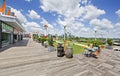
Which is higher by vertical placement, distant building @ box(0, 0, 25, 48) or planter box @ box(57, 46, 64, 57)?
distant building @ box(0, 0, 25, 48)

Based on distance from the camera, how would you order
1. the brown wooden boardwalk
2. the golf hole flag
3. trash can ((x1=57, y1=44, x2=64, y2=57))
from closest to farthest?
1. the brown wooden boardwalk
2. trash can ((x1=57, y1=44, x2=64, y2=57))
3. the golf hole flag

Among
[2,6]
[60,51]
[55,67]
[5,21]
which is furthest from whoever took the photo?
[2,6]

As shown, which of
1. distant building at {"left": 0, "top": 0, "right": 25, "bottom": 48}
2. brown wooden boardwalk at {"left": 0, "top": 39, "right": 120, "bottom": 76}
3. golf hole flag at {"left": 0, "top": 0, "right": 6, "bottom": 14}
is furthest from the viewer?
golf hole flag at {"left": 0, "top": 0, "right": 6, "bottom": 14}

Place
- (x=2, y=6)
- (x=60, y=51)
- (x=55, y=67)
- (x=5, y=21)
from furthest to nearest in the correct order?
1. (x=2, y=6)
2. (x=5, y=21)
3. (x=60, y=51)
4. (x=55, y=67)

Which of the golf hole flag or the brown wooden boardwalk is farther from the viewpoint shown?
the golf hole flag

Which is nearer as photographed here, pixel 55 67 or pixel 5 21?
pixel 55 67

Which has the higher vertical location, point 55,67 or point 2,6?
point 2,6

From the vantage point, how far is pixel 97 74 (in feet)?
18.3

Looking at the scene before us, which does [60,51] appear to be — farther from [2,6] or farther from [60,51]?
[2,6]

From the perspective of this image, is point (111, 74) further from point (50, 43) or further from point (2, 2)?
point (2, 2)

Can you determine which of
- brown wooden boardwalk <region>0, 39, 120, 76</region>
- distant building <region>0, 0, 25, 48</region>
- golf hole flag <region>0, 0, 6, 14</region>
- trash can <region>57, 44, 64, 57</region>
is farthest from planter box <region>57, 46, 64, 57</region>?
golf hole flag <region>0, 0, 6, 14</region>

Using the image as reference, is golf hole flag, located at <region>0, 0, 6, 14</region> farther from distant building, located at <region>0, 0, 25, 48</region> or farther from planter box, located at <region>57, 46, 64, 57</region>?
planter box, located at <region>57, 46, 64, 57</region>

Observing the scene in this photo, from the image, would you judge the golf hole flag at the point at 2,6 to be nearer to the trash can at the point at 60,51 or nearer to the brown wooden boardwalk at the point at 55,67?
the brown wooden boardwalk at the point at 55,67

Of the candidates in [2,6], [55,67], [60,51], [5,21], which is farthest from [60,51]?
[2,6]
